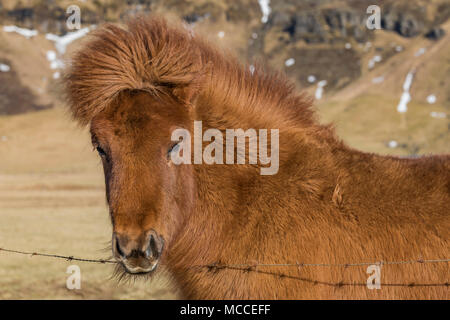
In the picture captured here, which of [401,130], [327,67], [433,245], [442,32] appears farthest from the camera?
[327,67]

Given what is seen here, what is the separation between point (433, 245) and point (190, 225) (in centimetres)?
201

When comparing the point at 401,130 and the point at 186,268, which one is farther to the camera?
the point at 401,130

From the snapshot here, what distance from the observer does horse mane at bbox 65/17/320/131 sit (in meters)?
4.21

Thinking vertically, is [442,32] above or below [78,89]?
above

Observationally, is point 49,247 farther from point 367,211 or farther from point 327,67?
point 327,67

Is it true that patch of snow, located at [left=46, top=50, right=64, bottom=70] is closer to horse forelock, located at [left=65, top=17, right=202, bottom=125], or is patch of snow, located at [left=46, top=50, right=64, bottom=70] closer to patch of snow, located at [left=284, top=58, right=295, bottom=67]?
patch of snow, located at [left=284, top=58, right=295, bottom=67]

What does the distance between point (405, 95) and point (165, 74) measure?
98952 millimetres

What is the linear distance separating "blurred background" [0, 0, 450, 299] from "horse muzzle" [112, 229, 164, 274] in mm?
1432

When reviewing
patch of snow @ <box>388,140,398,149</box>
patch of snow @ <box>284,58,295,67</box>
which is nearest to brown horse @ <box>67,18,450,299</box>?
patch of snow @ <box>388,140,398,149</box>

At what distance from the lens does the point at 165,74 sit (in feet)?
13.9

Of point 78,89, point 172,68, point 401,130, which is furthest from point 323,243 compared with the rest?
point 401,130

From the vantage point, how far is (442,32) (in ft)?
407

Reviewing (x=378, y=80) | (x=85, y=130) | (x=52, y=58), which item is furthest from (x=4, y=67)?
(x=378, y=80)

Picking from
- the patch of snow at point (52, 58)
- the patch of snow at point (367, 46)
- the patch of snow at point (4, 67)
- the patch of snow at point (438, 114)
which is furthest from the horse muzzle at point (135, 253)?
the patch of snow at point (367, 46)
